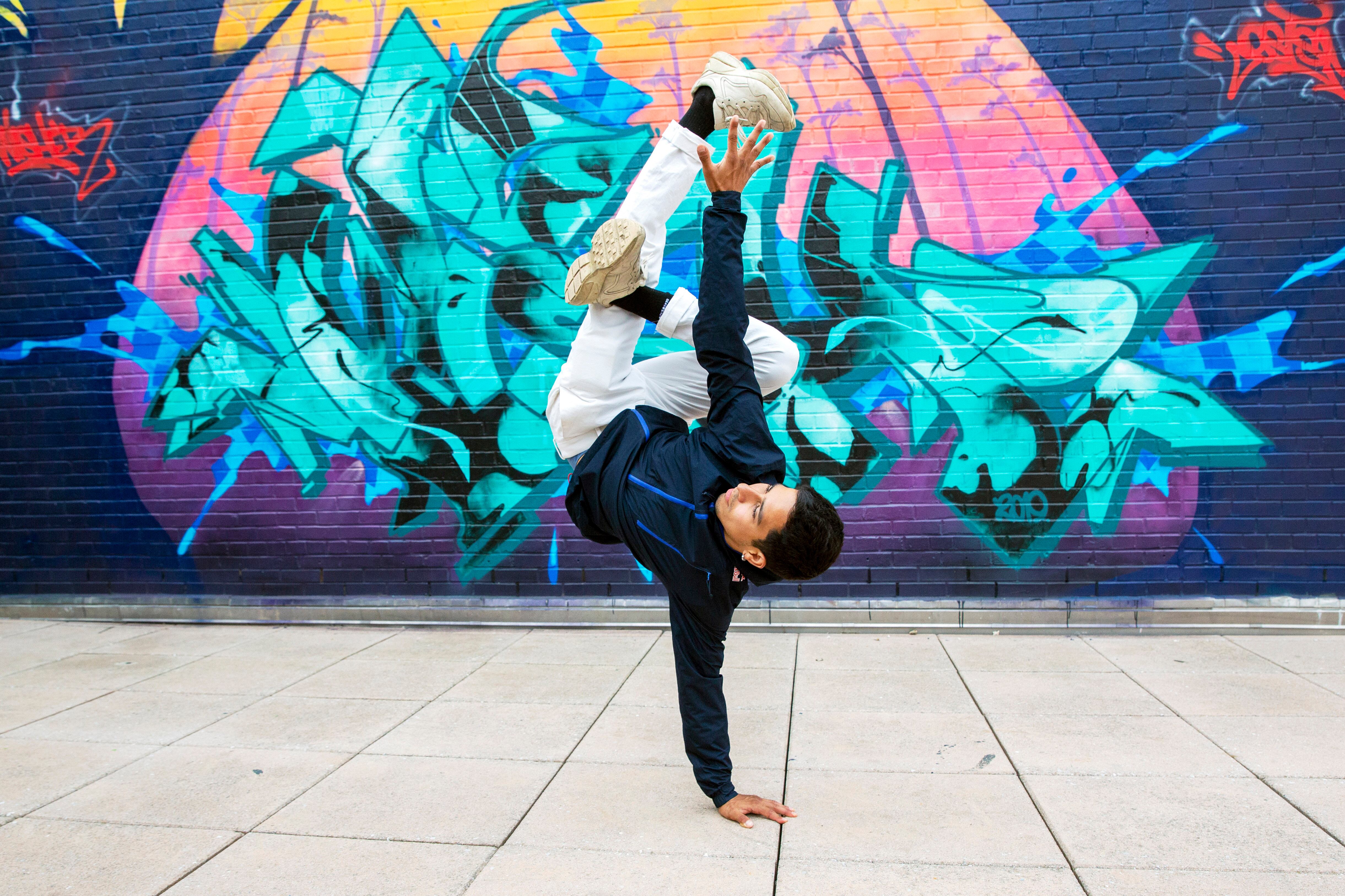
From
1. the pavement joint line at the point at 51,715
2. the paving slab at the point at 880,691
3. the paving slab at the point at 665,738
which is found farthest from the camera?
the paving slab at the point at 880,691

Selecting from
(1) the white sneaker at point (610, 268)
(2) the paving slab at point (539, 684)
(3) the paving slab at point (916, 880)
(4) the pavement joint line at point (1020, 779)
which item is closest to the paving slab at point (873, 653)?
(4) the pavement joint line at point (1020, 779)

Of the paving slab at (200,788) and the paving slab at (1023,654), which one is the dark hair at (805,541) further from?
the paving slab at (1023,654)

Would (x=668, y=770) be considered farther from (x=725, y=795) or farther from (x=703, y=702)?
(x=703, y=702)

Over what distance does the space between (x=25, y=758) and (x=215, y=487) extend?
287 centimetres

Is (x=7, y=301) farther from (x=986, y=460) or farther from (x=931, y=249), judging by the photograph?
(x=986, y=460)

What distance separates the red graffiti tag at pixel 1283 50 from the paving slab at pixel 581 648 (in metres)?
5.12

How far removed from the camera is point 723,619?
297cm

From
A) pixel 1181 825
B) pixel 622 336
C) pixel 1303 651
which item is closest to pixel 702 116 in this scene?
pixel 622 336

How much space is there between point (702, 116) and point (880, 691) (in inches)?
119

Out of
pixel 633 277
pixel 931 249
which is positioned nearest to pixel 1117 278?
pixel 931 249

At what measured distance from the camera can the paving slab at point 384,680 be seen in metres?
4.64

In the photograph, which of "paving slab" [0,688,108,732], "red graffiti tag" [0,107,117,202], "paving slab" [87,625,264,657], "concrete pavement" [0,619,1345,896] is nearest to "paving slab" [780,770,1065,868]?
"concrete pavement" [0,619,1345,896]

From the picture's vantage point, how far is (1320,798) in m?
3.24

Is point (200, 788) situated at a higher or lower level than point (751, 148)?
lower
